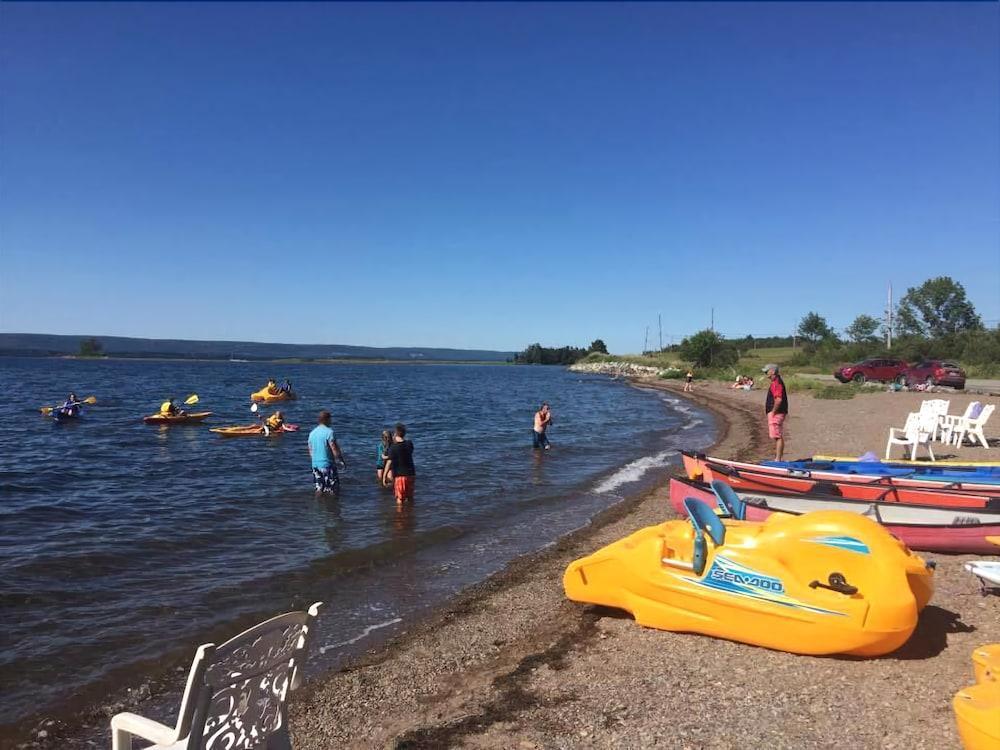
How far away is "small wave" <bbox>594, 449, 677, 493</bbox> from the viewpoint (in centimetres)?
1530

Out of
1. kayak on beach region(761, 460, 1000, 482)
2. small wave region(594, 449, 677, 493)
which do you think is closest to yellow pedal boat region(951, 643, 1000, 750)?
kayak on beach region(761, 460, 1000, 482)

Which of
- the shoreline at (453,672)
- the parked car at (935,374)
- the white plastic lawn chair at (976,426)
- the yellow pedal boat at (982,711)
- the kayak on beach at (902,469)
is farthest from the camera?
the parked car at (935,374)

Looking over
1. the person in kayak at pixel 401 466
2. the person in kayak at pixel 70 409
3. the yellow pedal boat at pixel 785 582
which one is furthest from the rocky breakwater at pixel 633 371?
the yellow pedal boat at pixel 785 582

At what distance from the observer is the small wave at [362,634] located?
6652mm

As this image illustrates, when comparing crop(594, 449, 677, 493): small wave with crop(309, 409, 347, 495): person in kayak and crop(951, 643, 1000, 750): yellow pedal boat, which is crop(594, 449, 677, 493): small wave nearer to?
crop(309, 409, 347, 495): person in kayak

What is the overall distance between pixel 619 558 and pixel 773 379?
29.8 feet

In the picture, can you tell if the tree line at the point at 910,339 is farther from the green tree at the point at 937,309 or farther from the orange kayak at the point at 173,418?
the orange kayak at the point at 173,418

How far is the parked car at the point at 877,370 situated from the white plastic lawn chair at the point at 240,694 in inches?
1720

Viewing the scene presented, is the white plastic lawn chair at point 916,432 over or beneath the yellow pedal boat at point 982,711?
over

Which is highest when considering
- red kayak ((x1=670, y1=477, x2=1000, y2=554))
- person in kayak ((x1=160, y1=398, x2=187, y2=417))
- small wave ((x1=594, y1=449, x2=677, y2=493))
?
red kayak ((x1=670, y1=477, x2=1000, y2=554))

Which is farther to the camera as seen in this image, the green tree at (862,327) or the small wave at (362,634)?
the green tree at (862,327)

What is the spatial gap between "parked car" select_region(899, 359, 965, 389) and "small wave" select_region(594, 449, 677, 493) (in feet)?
71.3

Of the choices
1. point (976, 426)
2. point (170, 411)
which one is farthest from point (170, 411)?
point (976, 426)

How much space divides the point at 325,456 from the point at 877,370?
38680 millimetres
